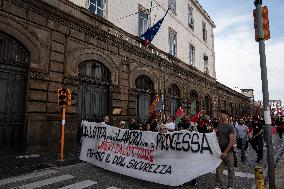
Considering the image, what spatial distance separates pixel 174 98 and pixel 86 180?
15.2m

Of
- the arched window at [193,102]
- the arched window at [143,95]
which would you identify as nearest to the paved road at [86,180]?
the arched window at [143,95]

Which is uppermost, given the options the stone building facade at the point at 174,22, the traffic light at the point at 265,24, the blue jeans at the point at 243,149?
the stone building facade at the point at 174,22

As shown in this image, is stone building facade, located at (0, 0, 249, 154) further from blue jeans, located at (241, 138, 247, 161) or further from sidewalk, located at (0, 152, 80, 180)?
blue jeans, located at (241, 138, 247, 161)

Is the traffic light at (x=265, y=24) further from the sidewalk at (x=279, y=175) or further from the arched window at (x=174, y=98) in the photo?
the arched window at (x=174, y=98)

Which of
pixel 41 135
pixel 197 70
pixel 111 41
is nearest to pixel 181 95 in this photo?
pixel 197 70

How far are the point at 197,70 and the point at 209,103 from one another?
5.14 m

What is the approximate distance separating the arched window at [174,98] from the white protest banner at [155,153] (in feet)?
42.2

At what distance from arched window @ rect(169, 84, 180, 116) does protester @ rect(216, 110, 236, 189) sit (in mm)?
14380

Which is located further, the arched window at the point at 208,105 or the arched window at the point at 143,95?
the arched window at the point at 208,105

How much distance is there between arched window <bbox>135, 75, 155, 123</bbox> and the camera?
1702 centimetres

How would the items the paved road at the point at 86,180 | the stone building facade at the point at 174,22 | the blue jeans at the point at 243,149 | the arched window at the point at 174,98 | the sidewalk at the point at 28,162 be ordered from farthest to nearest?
1. the arched window at the point at 174,98
2. the stone building facade at the point at 174,22
3. the blue jeans at the point at 243,149
4. the sidewalk at the point at 28,162
5. the paved road at the point at 86,180

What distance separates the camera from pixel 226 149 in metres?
6.10

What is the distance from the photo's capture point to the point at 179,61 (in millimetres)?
22109

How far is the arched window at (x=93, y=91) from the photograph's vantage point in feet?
43.0
